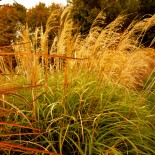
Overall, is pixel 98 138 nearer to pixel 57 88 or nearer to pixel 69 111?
pixel 69 111

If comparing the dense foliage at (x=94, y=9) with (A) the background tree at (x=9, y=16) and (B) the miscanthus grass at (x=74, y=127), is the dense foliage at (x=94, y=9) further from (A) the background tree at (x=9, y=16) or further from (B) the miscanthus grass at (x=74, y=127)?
(A) the background tree at (x=9, y=16)

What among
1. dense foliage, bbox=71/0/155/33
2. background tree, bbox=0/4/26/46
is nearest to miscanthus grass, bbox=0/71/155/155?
background tree, bbox=0/4/26/46

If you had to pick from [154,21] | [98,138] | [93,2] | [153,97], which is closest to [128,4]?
[93,2]

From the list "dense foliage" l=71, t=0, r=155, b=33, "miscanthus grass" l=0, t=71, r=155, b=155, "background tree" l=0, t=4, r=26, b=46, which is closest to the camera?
"background tree" l=0, t=4, r=26, b=46

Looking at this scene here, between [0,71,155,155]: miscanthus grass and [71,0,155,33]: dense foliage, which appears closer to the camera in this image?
[0,71,155,155]: miscanthus grass

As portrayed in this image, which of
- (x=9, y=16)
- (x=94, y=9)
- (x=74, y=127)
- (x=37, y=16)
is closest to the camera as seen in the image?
(x=9, y=16)

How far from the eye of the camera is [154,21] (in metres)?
3.04

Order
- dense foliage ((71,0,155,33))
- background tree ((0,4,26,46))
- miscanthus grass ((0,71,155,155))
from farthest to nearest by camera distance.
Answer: dense foliage ((71,0,155,33)), miscanthus grass ((0,71,155,155)), background tree ((0,4,26,46))

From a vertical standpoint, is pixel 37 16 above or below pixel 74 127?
above

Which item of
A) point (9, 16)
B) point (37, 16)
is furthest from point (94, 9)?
point (9, 16)

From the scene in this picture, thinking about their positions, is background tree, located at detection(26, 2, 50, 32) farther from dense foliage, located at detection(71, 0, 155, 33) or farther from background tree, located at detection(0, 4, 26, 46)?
dense foliage, located at detection(71, 0, 155, 33)

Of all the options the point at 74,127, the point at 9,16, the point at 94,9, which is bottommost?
the point at 74,127

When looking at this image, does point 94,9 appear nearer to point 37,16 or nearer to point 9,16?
point 37,16

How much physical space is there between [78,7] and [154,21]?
14.1 metres
